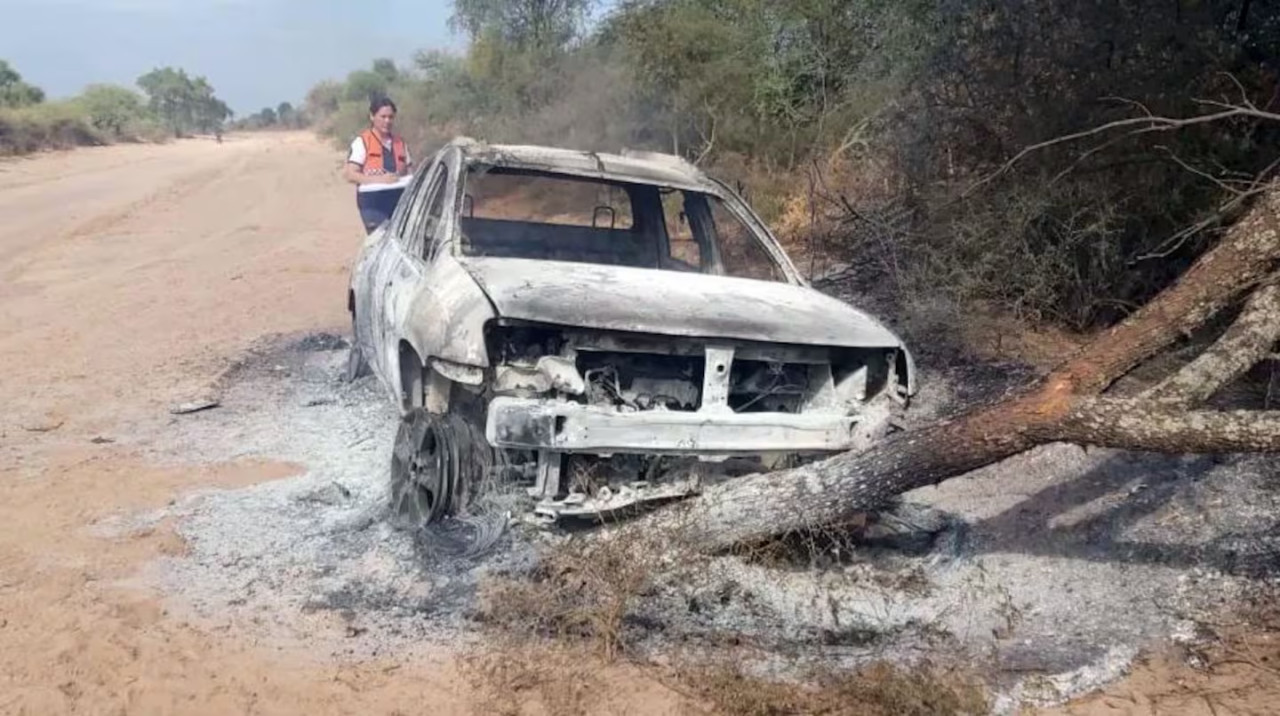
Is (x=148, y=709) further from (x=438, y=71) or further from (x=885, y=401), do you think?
(x=438, y=71)

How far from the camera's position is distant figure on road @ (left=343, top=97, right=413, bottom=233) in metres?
8.89

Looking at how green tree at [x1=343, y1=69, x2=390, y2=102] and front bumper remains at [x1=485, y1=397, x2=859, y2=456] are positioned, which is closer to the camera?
front bumper remains at [x1=485, y1=397, x2=859, y2=456]

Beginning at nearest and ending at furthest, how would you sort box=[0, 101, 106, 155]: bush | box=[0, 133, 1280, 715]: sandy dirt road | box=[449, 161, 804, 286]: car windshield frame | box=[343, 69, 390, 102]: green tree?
1. box=[0, 133, 1280, 715]: sandy dirt road
2. box=[449, 161, 804, 286]: car windshield frame
3. box=[0, 101, 106, 155]: bush
4. box=[343, 69, 390, 102]: green tree

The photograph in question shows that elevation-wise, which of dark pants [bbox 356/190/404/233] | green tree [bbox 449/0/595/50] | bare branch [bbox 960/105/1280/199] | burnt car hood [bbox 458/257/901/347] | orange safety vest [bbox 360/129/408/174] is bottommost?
dark pants [bbox 356/190/404/233]

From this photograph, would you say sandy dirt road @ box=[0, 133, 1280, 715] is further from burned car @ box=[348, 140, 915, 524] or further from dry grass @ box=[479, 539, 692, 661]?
burned car @ box=[348, 140, 915, 524]

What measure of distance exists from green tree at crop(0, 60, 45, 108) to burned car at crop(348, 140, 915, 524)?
45454 millimetres

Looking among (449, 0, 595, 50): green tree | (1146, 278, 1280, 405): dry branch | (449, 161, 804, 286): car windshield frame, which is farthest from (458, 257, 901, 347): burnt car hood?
(449, 0, 595, 50): green tree

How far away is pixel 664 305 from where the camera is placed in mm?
4789

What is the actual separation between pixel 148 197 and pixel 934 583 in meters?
19.4

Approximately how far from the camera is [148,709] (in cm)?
356

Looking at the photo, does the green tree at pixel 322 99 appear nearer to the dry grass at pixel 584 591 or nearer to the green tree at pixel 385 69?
the green tree at pixel 385 69

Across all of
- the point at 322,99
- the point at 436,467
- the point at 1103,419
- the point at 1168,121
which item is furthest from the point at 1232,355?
the point at 322,99

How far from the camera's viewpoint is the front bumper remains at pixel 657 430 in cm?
436

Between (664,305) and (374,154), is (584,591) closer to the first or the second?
(664,305)
